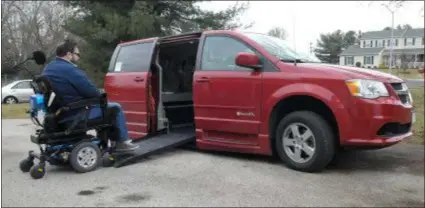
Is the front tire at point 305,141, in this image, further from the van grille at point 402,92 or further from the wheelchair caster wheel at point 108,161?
the wheelchair caster wheel at point 108,161

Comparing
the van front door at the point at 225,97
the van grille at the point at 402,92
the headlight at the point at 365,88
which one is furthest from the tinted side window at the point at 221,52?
the van grille at the point at 402,92

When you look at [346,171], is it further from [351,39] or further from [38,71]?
[351,39]

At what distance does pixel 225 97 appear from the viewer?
5.49m

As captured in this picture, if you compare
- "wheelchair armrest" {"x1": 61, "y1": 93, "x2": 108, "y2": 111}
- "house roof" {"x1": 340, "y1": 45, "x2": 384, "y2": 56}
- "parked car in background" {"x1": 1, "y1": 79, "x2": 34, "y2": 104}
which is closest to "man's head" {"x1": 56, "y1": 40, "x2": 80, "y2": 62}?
"wheelchair armrest" {"x1": 61, "y1": 93, "x2": 108, "y2": 111}

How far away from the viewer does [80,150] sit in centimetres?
496

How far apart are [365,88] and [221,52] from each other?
6.67ft

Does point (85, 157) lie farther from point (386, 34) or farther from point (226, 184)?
point (386, 34)

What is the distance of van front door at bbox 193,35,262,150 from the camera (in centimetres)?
528

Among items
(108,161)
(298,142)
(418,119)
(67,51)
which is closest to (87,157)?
(108,161)

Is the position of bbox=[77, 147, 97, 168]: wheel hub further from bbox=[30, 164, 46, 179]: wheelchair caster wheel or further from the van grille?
the van grille

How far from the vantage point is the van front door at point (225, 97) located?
5281mm

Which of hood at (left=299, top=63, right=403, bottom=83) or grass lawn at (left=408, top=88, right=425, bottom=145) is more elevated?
hood at (left=299, top=63, right=403, bottom=83)

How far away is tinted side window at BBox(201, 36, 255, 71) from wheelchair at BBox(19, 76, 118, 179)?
151 centimetres

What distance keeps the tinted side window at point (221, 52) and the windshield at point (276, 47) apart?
0.22 meters
